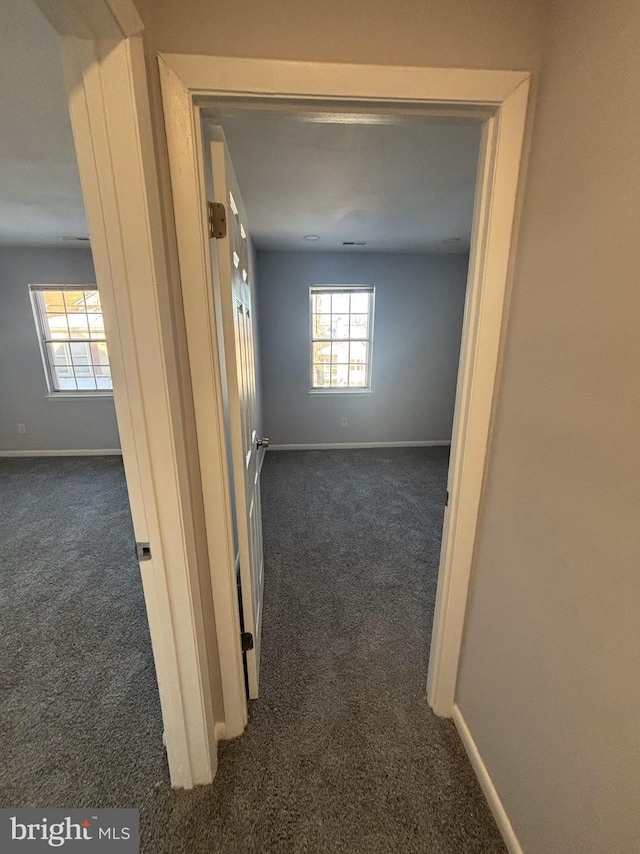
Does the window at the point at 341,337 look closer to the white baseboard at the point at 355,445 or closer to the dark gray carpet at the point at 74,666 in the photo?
the white baseboard at the point at 355,445

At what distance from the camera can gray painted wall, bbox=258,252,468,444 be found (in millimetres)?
4102

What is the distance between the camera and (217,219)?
996mm

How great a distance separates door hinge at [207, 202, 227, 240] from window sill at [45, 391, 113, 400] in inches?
156

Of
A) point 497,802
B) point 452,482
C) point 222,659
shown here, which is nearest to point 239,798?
point 222,659

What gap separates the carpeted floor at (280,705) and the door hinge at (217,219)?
1.77 meters

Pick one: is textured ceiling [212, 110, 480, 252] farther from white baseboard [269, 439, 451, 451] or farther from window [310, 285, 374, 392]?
white baseboard [269, 439, 451, 451]

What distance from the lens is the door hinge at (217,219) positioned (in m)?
0.98

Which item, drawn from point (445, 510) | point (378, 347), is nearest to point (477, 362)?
point (445, 510)

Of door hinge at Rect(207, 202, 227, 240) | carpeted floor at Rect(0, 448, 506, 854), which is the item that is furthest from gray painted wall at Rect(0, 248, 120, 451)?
door hinge at Rect(207, 202, 227, 240)

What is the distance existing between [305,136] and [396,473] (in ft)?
9.90

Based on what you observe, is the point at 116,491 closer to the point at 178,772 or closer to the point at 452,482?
the point at 178,772

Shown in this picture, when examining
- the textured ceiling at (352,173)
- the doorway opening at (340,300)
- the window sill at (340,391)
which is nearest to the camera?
the doorway opening at (340,300)

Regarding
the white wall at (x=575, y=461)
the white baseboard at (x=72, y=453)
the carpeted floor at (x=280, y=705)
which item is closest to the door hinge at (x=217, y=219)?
the white wall at (x=575, y=461)

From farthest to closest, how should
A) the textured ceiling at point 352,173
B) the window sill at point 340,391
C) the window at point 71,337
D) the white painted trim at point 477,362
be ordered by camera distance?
the window sill at point 340,391 < the window at point 71,337 < the textured ceiling at point 352,173 < the white painted trim at point 477,362
